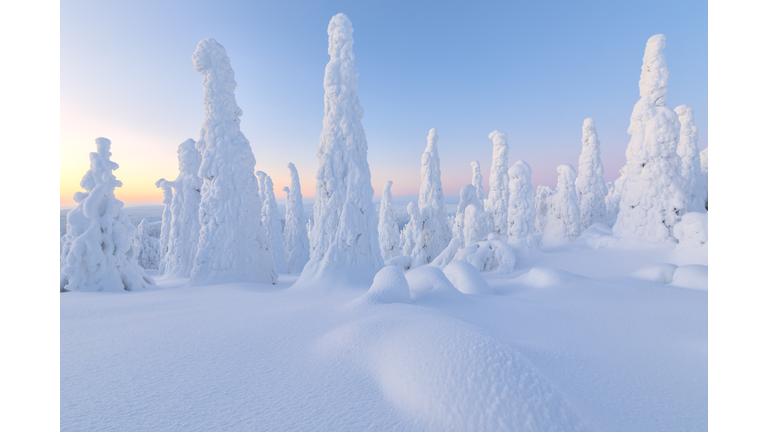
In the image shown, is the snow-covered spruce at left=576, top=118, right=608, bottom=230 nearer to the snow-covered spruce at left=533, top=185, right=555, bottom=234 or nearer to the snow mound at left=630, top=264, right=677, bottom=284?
the snow-covered spruce at left=533, top=185, right=555, bottom=234

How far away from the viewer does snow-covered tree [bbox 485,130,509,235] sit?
24.8 metres

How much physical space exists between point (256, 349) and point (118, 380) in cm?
151

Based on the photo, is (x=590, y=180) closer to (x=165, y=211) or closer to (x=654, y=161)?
(x=654, y=161)

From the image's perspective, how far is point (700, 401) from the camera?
10.3 feet

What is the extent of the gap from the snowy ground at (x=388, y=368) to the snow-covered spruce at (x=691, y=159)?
18781 millimetres

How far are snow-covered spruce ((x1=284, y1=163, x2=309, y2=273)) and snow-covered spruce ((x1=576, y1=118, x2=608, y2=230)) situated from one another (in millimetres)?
26305

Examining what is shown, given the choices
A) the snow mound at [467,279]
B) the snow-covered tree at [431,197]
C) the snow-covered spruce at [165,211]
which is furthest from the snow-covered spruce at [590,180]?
the snow-covered spruce at [165,211]

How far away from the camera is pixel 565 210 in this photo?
935 inches

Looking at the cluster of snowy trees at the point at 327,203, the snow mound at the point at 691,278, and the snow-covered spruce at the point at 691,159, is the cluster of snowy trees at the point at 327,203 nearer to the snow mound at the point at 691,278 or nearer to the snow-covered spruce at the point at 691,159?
the snow-covered spruce at the point at 691,159

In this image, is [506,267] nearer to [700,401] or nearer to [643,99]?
[643,99]

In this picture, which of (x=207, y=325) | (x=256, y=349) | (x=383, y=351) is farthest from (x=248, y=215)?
(x=383, y=351)

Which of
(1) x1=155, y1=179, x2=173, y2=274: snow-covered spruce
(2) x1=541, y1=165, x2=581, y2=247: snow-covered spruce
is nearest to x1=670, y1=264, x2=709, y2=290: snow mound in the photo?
(2) x1=541, y1=165, x2=581, y2=247: snow-covered spruce

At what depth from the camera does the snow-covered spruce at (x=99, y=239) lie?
938 centimetres

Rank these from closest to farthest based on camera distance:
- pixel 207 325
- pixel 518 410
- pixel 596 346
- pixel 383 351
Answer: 1. pixel 518 410
2. pixel 383 351
3. pixel 596 346
4. pixel 207 325
